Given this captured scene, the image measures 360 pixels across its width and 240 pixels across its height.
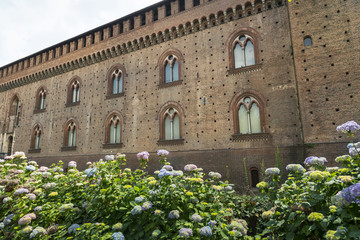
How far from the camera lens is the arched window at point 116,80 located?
14.3m

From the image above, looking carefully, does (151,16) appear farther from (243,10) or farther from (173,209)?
(173,209)

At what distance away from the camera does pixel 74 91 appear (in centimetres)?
1666

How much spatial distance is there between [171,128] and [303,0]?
8.28m

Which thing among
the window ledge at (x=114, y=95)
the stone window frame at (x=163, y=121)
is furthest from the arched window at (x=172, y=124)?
the window ledge at (x=114, y=95)

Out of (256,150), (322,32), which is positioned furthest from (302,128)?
(322,32)

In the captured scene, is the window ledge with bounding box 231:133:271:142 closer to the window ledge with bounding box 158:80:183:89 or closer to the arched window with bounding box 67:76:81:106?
the window ledge with bounding box 158:80:183:89

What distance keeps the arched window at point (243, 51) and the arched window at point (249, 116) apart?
174cm

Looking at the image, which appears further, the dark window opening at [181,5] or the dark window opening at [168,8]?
the dark window opening at [168,8]

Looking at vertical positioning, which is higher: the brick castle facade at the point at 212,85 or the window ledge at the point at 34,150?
the brick castle facade at the point at 212,85

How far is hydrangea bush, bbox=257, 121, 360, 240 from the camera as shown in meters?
2.21

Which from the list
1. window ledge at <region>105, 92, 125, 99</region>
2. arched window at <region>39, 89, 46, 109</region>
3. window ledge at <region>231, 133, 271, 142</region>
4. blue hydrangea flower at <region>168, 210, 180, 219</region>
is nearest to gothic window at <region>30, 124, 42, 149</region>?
arched window at <region>39, 89, 46, 109</region>

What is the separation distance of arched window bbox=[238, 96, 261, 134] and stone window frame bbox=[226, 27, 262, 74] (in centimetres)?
140

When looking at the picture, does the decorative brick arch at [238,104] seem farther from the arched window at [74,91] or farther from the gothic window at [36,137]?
the gothic window at [36,137]

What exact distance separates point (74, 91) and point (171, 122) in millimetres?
9089
